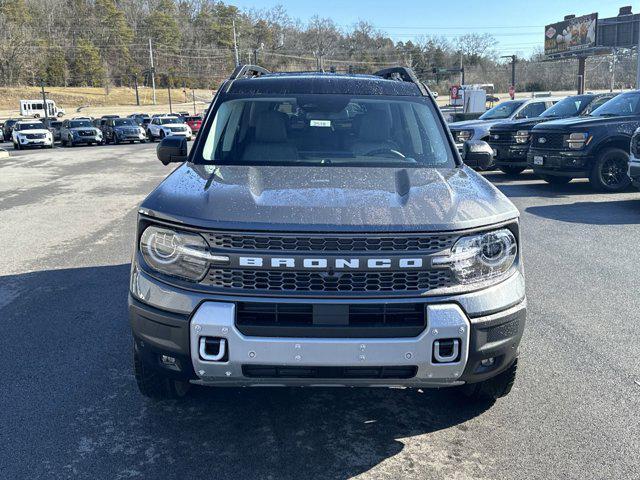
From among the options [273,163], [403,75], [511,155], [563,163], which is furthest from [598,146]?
[273,163]

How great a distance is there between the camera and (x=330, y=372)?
2912mm

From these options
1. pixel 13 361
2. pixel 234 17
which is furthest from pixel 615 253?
pixel 234 17

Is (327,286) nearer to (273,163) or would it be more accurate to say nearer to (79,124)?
(273,163)

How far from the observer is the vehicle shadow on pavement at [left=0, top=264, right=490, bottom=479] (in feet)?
10.2

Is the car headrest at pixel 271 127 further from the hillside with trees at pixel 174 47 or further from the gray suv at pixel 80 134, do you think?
the hillside with trees at pixel 174 47

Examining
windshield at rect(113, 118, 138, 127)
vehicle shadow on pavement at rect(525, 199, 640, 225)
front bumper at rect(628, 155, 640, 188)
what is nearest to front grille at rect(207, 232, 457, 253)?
vehicle shadow on pavement at rect(525, 199, 640, 225)

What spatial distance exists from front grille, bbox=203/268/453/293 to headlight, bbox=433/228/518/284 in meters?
0.14

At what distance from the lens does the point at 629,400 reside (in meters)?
3.78

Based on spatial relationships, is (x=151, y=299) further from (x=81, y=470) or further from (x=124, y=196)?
(x=124, y=196)

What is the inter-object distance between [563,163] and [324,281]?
10533 millimetres

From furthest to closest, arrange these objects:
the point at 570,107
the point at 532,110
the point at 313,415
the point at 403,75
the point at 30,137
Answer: the point at 30,137, the point at 532,110, the point at 570,107, the point at 403,75, the point at 313,415

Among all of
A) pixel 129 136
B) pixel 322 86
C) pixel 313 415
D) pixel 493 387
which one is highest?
pixel 322 86

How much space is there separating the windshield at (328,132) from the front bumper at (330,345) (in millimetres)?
1414

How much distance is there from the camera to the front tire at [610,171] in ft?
39.4
